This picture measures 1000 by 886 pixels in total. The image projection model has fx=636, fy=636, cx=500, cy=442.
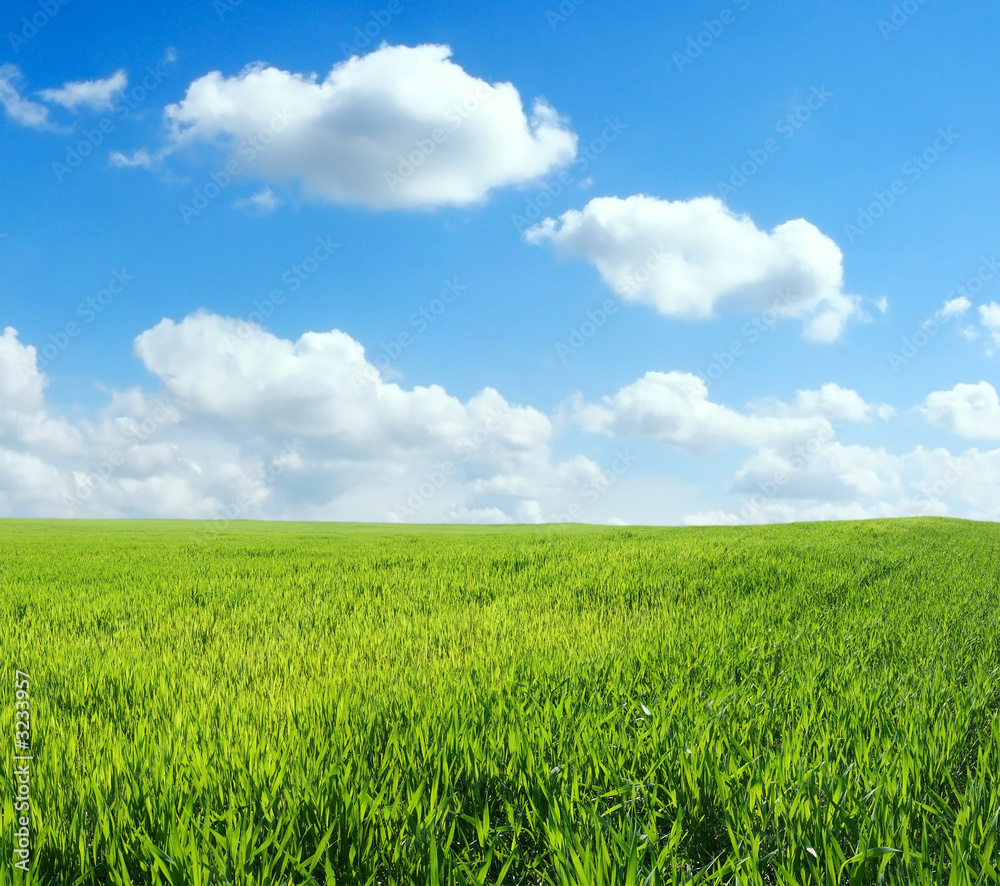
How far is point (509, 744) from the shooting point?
3.18m

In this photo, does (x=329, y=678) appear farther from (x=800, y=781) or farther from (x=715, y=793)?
(x=800, y=781)

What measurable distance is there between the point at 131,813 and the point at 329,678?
2185 millimetres

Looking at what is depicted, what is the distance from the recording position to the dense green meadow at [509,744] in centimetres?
238

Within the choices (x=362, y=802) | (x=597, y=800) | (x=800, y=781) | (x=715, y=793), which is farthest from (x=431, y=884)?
(x=800, y=781)

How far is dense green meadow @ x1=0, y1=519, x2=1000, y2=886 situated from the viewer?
238cm

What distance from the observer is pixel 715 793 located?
279cm

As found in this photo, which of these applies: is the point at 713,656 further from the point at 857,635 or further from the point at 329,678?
the point at 329,678

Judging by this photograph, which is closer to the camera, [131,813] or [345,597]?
[131,813]

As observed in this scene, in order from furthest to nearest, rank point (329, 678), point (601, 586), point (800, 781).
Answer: point (601, 586) < point (329, 678) < point (800, 781)

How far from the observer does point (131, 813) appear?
8.66 ft

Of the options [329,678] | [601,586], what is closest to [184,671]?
[329,678]

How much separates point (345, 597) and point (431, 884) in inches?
264

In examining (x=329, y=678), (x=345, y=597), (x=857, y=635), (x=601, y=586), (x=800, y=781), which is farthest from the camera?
(x=601, y=586)

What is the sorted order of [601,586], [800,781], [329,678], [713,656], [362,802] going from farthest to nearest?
[601,586]
[713,656]
[329,678]
[800,781]
[362,802]
